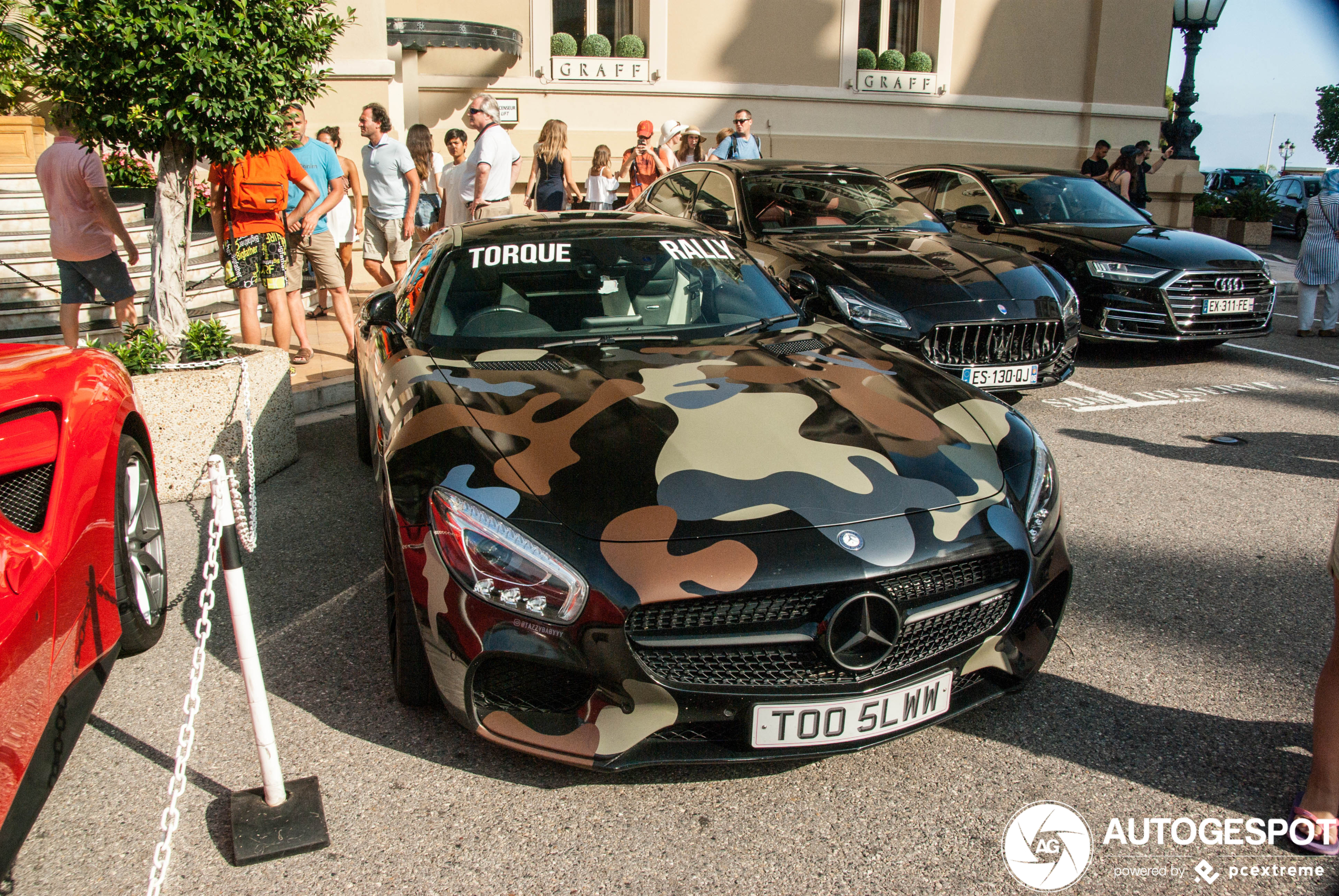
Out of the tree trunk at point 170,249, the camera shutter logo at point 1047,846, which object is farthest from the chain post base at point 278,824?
the tree trunk at point 170,249

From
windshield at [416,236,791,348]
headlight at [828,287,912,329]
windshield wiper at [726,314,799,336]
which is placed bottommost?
headlight at [828,287,912,329]

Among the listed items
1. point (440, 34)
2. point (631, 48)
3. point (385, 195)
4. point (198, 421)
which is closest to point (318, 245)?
point (385, 195)

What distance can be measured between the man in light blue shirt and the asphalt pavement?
3522 mm

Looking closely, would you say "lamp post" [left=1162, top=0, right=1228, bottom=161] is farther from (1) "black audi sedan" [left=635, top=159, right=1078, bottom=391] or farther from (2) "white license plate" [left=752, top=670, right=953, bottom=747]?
(2) "white license plate" [left=752, top=670, right=953, bottom=747]

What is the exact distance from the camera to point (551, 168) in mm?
9500

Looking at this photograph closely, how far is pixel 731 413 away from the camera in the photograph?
117 inches

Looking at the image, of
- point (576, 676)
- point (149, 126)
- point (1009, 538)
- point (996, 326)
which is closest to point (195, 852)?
point (576, 676)

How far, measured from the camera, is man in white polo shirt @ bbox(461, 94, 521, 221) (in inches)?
343

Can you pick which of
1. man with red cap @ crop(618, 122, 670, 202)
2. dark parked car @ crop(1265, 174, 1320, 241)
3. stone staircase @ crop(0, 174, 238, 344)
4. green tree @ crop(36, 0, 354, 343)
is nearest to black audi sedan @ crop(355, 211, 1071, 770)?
green tree @ crop(36, 0, 354, 343)

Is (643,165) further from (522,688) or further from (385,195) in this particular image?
(522,688)

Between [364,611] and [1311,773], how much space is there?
297 cm

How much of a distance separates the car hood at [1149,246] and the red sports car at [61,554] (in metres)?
7.08

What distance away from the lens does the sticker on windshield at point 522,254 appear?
4.03m

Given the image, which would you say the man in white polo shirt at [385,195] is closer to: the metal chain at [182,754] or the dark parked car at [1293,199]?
the metal chain at [182,754]
